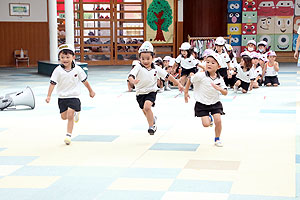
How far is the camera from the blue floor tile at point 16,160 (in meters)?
5.74

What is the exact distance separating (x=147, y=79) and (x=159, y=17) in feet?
49.6

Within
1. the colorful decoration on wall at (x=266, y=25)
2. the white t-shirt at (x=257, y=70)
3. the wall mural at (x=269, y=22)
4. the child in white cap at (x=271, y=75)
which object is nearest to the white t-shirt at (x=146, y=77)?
the white t-shirt at (x=257, y=70)

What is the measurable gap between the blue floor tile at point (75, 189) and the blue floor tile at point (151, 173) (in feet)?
0.95

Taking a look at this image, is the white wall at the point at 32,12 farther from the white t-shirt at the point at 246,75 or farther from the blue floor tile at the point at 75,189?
the blue floor tile at the point at 75,189

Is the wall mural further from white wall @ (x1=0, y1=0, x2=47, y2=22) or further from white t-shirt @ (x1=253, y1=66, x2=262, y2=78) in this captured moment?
white t-shirt @ (x1=253, y1=66, x2=262, y2=78)

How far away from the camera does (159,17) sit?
22.1 metres

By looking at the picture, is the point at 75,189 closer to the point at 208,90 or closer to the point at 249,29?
the point at 208,90

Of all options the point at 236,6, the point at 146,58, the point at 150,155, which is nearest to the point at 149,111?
the point at 146,58

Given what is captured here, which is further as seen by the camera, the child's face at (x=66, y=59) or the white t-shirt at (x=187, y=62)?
the white t-shirt at (x=187, y=62)

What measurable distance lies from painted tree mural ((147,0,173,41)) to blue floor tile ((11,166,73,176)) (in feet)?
55.7

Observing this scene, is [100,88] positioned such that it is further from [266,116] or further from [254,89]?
[266,116]

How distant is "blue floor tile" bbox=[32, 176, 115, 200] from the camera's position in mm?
4480

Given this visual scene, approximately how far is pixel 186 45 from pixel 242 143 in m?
6.40

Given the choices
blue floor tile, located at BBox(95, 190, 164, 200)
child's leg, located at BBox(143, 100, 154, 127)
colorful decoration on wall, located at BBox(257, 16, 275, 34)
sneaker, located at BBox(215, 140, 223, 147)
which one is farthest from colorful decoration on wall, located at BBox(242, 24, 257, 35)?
blue floor tile, located at BBox(95, 190, 164, 200)
